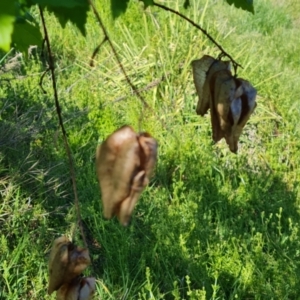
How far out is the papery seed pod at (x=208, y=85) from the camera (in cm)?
107

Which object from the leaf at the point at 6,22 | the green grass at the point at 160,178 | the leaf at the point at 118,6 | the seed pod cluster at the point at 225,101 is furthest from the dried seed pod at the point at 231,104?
the green grass at the point at 160,178

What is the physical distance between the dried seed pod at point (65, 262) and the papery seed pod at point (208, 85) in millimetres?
260

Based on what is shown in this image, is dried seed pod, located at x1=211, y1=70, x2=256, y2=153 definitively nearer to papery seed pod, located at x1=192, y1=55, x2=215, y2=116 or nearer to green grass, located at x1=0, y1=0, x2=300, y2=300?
papery seed pod, located at x1=192, y1=55, x2=215, y2=116

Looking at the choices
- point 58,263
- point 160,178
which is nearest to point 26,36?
point 58,263

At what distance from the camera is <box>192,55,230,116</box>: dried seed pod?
1.08 m

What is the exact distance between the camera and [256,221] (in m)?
3.37

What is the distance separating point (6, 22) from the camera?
0.92 meters

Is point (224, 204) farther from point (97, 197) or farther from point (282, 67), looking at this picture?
point (282, 67)

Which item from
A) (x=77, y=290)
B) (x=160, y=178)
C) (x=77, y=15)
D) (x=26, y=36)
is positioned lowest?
(x=160, y=178)

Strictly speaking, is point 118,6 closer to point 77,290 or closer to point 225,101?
point 225,101

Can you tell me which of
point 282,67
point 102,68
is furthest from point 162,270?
point 282,67

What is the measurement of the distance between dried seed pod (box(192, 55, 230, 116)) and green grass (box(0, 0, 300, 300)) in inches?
29.4

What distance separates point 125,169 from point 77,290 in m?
0.28

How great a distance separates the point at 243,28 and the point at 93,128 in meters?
2.67
